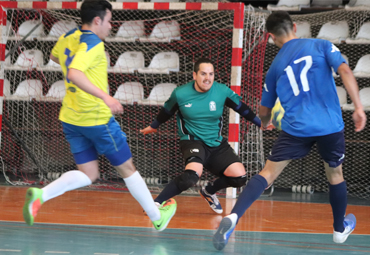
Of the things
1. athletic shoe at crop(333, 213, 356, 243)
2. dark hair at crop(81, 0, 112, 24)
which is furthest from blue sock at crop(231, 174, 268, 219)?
dark hair at crop(81, 0, 112, 24)

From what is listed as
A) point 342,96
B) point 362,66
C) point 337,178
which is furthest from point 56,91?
point 337,178

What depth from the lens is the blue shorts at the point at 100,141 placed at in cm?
321

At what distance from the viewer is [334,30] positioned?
25.9 feet

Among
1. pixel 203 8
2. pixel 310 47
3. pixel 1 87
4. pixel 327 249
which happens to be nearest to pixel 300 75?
pixel 310 47

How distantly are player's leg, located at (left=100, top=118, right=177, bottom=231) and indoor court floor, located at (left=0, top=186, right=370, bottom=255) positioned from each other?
215mm

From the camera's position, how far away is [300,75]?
10.7 feet

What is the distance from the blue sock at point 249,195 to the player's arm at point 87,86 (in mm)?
1024

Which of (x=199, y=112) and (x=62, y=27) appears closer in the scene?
(x=199, y=112)

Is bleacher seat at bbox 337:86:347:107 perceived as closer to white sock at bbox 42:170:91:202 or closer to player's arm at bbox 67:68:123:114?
white sock at bbox 42:170:91:202

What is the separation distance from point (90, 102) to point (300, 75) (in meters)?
1.38

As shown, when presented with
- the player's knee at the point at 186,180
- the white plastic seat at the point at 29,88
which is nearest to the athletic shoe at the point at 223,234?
the player's knee at the point at 186,180

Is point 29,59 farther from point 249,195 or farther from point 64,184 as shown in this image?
point 249,195

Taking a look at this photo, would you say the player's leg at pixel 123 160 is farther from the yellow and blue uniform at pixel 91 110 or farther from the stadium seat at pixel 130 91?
the stadium seat at pixel 130 91

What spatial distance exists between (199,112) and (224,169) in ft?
2.04
